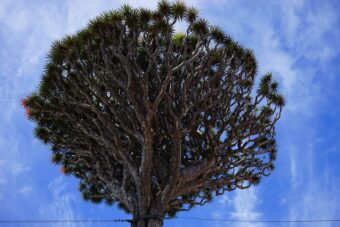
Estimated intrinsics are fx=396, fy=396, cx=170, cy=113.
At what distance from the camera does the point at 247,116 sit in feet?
40.2

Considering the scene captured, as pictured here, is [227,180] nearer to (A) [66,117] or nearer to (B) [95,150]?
(B) [95,150]

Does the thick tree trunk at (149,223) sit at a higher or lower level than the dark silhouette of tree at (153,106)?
lower

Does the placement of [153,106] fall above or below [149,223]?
above

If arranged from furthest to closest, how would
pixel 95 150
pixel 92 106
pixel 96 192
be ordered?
pixel 96 192
pixel 95 150
pixel 92 106

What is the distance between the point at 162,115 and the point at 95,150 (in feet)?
8.47

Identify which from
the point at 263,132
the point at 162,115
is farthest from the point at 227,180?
the point at 162,115

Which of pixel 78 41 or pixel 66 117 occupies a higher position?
pixel 78 41

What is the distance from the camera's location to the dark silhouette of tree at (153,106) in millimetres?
10750

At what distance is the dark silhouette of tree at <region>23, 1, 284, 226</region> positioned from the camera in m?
10.8

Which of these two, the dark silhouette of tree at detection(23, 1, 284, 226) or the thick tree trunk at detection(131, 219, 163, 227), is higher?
the dark silhouette of tree at detection(23, 1, 284, 226)

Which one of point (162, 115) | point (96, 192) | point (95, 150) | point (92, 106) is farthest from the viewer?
point (96, 192)

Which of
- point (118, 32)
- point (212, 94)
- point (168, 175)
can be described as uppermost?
point (118, 32)

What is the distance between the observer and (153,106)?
33.9 feet

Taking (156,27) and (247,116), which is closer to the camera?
(156,27)
